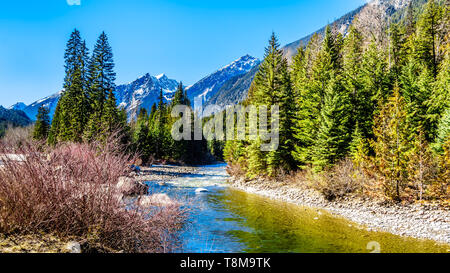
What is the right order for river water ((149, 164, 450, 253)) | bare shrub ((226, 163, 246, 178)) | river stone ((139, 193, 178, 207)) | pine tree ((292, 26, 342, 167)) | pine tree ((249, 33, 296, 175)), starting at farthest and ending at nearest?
bare shrub ((226, 163, 246, 178))
pine tree ((249, 33, 296, 175))
pine tree ((292, 26, 342, 167))
river water ((149, 164, 450, 253))
river stone ((139, 193, 178, 207))

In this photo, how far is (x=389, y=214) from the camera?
14586 mm

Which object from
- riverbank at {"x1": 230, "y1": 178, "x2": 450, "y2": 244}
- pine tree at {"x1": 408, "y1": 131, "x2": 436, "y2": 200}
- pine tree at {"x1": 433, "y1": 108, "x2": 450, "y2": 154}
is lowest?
riverbank at {"x1": 230, "y1": 178, "x2": 450, "y2": 244}

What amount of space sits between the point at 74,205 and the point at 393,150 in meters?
18.5

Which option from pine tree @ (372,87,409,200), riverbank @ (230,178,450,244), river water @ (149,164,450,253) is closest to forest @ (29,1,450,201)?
pine tree @ (372,87,409,200)

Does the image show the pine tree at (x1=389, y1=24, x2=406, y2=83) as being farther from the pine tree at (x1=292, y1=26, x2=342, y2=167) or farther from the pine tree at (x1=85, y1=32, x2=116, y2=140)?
the pine tree at (x1=85, y1=32, x2=116, y2=140)

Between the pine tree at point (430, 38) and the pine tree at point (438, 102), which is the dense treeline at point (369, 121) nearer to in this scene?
the pine tree at point (438, 102)

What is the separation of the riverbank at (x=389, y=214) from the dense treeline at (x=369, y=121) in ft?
4.03

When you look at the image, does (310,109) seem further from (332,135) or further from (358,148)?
(358,148)

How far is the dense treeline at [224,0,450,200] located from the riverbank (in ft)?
4.03

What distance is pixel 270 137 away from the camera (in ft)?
89.8

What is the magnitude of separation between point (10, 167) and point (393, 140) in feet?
64.3

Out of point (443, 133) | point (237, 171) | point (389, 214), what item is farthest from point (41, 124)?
point (443, 133)

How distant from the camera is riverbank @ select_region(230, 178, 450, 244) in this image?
11777 millimetres

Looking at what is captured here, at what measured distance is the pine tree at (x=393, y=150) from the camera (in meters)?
16.1
